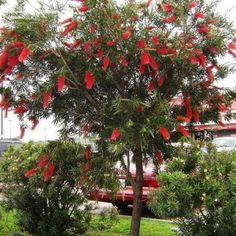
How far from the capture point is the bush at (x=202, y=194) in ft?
16.1

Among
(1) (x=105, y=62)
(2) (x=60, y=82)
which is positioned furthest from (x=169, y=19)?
(2) (x=60, y=82)

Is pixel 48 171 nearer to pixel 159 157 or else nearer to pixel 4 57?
pixel 159 157

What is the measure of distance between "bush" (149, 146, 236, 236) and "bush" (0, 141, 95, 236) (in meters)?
2.01

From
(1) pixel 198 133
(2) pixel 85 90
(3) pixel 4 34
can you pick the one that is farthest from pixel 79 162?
(3) pixel 4 34

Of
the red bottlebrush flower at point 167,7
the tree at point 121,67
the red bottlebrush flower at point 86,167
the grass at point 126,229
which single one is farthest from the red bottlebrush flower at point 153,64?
the grass at point 126,229

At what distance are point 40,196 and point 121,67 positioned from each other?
2.95m

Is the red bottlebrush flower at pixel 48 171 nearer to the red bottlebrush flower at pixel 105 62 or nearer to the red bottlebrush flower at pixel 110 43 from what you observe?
the red bottlebrush flower at pixel 105 62

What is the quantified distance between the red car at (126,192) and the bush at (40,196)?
0.26 meters

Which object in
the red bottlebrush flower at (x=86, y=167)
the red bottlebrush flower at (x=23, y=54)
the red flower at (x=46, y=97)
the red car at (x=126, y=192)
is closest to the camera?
the red bottlebrush flower at (x=23, y=54)

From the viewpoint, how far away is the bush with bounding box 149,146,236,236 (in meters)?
4.91

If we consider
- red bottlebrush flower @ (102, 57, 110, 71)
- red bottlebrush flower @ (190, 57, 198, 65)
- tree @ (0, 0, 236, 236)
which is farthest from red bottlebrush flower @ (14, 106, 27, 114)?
red bottlebrush flower @ (190, 57, 198, 65)

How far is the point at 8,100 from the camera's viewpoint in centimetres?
577

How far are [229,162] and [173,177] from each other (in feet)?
2.12

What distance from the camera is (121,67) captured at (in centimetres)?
544
